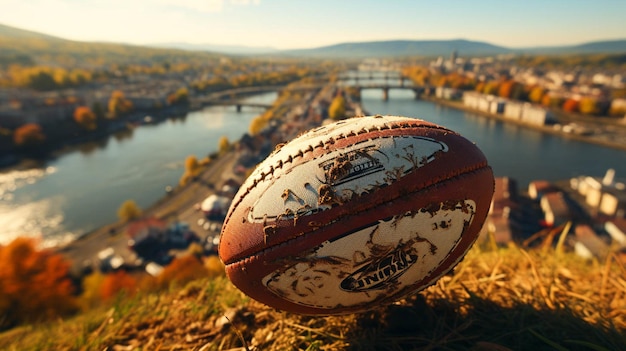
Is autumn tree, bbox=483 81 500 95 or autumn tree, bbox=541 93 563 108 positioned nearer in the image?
autumn tree, bbox=541 93 563 108

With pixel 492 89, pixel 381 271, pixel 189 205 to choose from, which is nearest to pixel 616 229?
pixel 381 271

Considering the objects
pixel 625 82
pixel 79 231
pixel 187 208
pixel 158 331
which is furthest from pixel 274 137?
pixel 625 82

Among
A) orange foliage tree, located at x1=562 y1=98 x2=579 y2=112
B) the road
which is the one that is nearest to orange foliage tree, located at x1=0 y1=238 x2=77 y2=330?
the road

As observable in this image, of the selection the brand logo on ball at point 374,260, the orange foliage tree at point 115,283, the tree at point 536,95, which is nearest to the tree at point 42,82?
the orange foliage tree at point 115,283

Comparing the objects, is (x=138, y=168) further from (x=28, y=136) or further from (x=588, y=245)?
(x=588, y=245)

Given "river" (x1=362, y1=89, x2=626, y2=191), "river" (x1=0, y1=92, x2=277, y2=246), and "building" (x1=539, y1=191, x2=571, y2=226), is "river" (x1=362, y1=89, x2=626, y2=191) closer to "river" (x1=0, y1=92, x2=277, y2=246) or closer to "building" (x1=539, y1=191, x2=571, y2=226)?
"building" (x1=539, y1=191, x2=571, y2=226)

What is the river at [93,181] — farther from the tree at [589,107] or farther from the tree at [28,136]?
Answer: the tree at [589,107]
